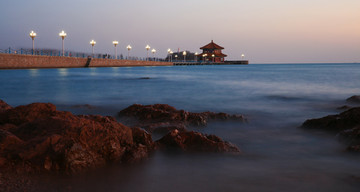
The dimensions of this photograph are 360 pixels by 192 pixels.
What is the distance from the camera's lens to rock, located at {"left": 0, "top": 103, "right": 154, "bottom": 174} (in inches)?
125

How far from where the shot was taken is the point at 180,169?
145 inches

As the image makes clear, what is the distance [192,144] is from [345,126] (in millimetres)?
2705

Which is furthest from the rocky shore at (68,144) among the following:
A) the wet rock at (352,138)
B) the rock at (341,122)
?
the rock at (341,122)

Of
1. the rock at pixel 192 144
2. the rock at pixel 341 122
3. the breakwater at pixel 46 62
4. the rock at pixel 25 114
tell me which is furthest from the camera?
the breakwater at pixel 46 62

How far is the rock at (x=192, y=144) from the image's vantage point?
4211 millimetres

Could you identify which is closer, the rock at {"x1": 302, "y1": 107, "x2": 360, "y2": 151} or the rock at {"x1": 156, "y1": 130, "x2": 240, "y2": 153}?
the rock at {"x1": 156, "y1": 130, "x2": 240, "y2": 153}

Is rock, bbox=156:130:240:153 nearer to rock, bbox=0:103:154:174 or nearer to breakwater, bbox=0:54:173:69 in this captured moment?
rock, bbox=0:103:154:174

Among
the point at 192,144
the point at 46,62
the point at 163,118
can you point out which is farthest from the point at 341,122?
the point at 46,62

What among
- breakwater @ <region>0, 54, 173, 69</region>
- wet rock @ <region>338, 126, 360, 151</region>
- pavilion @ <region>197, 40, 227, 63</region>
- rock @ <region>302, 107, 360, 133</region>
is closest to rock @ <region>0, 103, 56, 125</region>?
wet rock @ <region>338, 126, 360, 151</region>

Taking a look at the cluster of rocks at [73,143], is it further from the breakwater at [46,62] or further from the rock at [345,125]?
the breakwater at [46,62]

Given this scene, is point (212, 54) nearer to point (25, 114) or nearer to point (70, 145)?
point (25, 114)

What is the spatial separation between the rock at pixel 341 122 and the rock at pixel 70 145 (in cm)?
314

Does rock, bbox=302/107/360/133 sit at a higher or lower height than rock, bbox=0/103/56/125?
lower

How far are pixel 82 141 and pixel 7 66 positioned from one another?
36.8 meters
